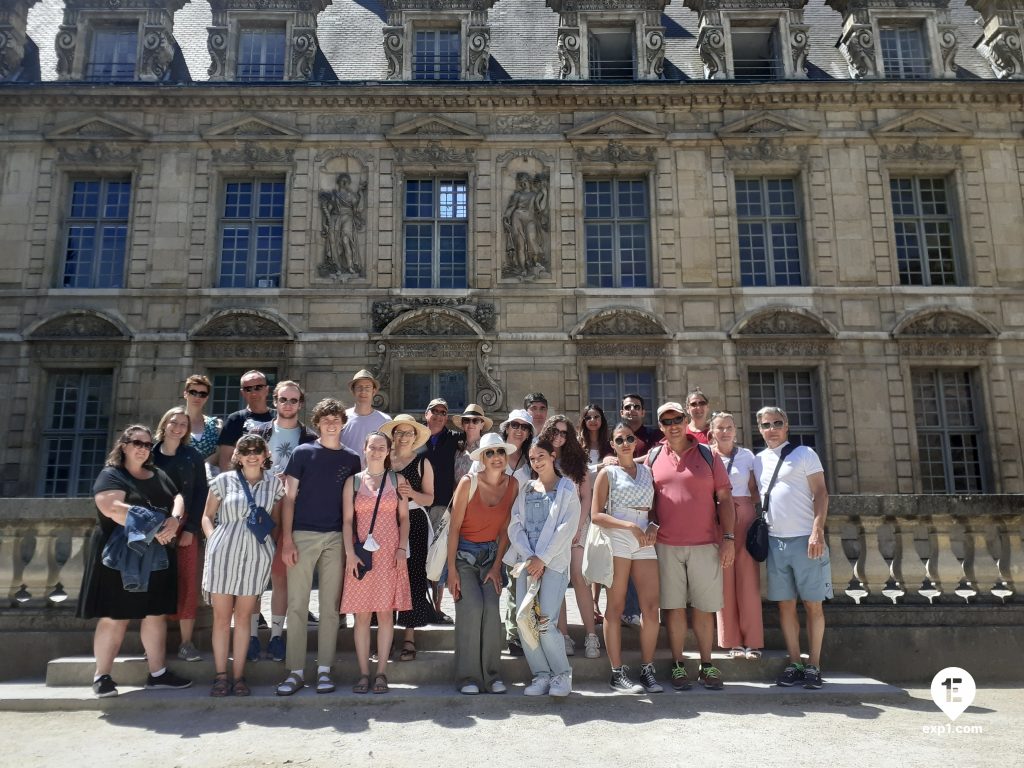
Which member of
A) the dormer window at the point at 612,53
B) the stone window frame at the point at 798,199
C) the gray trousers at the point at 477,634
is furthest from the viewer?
the dormer window at the point at 612,53

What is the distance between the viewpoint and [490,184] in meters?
14.2

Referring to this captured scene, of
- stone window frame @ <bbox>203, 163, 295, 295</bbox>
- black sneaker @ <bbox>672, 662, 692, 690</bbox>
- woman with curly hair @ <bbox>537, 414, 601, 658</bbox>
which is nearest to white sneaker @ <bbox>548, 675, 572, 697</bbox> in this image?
woman with curly hair @ <bbox>537, 414, 601, 658</bbox>

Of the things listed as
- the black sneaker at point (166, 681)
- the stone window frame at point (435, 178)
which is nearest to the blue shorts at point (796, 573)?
the black sneaker at point (166, 681)

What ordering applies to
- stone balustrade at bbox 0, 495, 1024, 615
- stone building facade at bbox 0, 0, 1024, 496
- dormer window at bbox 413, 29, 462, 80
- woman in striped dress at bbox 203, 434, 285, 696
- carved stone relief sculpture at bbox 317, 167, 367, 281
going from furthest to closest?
dormer window at bbox 413, 29, 462, 80 → carved stone relief sculpture at bbox 317, 167, 367, 281 → stone building facade at bbox 0, 0, 1024, 496 → stone balustrade at bbox 0, 495, 1024, 615 → woman in striped dress at bbox 203, 434, 285, 696

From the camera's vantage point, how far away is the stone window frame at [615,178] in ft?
46.0

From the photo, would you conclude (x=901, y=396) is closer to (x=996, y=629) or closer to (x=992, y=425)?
(x=992, y=425)

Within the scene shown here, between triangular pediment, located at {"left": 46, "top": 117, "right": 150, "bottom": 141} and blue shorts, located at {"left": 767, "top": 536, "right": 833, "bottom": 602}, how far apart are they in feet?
47.3

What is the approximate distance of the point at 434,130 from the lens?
1430 centimetres

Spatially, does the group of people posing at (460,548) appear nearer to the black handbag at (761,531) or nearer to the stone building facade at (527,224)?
the black handbag at (761,531)

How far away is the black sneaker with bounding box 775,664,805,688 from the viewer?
5559mm

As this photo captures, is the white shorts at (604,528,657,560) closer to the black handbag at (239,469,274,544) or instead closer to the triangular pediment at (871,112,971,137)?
the black handbag at (239,469,274,544)

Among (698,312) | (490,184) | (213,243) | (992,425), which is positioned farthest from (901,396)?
(213,243)

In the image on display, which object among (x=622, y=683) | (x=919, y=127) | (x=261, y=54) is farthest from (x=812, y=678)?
(x=261, y=54)

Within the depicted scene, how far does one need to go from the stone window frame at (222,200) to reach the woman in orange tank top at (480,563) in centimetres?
984
